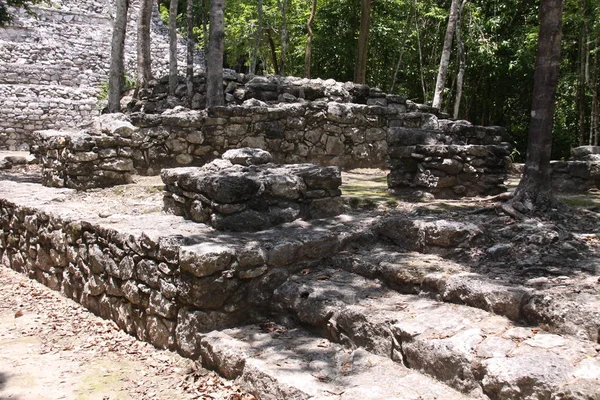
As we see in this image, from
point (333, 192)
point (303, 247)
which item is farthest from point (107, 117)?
point (303, 247)

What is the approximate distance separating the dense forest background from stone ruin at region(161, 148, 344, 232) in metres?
11.4

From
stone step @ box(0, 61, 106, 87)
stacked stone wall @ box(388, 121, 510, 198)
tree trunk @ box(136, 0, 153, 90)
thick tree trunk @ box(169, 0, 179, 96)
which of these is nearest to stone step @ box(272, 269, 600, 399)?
stacked stone wall @ box(388, 121, 510, 198)

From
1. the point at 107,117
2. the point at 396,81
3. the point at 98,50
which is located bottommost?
the point at 107,117

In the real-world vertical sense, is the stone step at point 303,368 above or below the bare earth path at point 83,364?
above

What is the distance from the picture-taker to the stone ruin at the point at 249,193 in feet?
15.9

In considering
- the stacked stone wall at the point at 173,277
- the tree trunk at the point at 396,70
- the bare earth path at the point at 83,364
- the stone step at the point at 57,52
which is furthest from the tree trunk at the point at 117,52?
the tree trunk at the point at 396,70

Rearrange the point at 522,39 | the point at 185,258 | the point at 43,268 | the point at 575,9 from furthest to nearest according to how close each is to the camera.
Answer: the point at 522,39, the point at 575,9, the point at 43,268, the point at 185,258

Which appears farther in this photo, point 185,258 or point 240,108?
point 240,108

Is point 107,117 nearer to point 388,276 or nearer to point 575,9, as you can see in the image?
point 388,276

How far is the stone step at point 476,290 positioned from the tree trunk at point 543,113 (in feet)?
5.47

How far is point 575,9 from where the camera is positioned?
14797 millimetres

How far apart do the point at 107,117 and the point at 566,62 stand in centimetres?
1567

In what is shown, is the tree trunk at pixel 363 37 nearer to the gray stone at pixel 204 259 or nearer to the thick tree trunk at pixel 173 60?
the thick tree trunk at pixel 173 60

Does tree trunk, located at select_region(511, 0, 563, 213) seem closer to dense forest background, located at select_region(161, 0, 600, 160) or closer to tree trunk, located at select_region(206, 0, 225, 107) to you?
tree trunk, located at select_region(206, 0, 225, 107)
